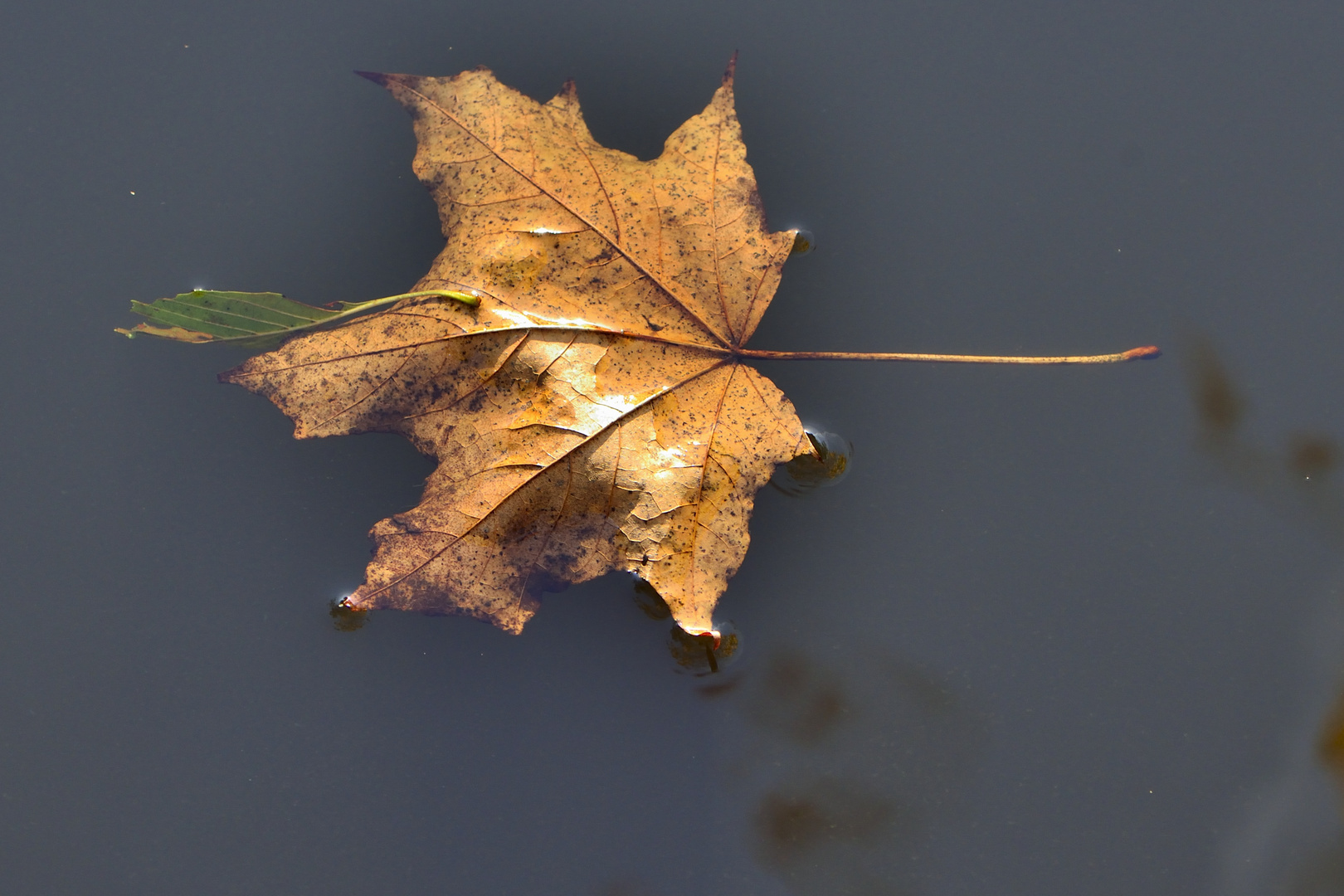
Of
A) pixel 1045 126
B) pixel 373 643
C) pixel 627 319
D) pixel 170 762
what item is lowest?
pixel 170 762

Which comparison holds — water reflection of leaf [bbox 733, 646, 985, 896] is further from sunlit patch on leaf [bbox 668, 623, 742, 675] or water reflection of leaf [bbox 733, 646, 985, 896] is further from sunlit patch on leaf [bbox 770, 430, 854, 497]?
sunlit patch on leaf [bbox 770, 430, 854, 497]

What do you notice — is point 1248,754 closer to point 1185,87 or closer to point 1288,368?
point 1288,368

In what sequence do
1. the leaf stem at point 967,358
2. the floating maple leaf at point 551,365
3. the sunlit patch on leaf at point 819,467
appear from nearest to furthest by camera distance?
the floating maple leaf at point 551,365 → the leaf stem at point 967,358 → the sunlit patch on leaf at point 819,467

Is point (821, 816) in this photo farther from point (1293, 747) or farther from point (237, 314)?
point (237, 314)

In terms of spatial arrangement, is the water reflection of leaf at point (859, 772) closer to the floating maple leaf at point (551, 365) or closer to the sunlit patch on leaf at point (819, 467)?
the sunlit patch on leaf at point (819, 467)

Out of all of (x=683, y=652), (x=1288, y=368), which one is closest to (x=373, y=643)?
(x=683, y=652)

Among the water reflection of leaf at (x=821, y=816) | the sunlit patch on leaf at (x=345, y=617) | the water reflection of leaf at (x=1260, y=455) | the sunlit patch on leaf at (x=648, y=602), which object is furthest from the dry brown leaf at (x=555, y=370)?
the water reflection of leaf at (x=1260, y=455)
